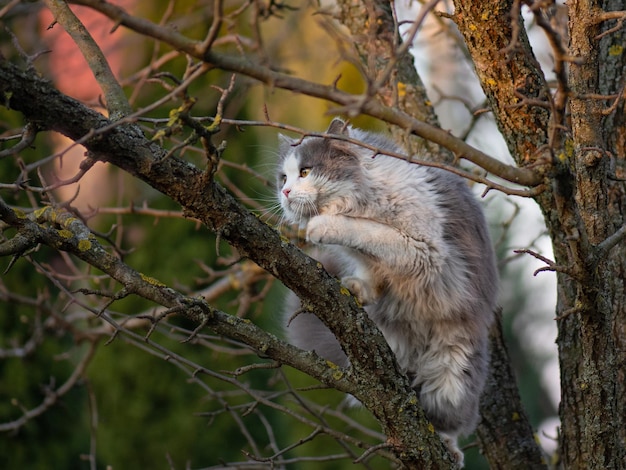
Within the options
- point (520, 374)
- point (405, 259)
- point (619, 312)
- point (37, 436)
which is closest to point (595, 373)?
point (619, 312)

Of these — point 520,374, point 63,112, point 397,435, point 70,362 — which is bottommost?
point 397,435

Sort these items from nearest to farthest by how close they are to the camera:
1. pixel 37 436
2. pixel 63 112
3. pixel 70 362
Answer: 1. pixel 63 112
2. pixel 37 436
3. pixel 70 362

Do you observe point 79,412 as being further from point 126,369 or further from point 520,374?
point 520,374

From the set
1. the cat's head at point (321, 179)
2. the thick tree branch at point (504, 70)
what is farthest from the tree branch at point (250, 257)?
the cat's head at point (321, 179)

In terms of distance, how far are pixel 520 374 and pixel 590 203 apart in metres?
4.26

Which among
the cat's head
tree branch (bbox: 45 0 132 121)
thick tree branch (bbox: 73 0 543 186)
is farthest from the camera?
the cat's head

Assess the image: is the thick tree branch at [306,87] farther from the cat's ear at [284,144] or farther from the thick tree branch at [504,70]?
the cat's ear at [284,144]

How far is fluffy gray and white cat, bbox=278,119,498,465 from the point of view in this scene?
2.86 metres

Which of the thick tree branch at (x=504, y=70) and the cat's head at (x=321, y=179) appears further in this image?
the cat's head at (x=321, y=179)

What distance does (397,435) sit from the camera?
7.43 feet

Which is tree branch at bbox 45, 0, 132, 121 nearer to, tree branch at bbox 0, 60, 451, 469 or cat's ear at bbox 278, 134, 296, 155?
tree branch at bbox 0, 60, 451, 469

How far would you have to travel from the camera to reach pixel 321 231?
2.84m

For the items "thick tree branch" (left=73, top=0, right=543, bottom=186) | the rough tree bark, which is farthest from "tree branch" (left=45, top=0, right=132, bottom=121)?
"thick tree branch" (left=73, top=0, right=543, bottom=186)

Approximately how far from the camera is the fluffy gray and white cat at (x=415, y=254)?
2.86 metres
